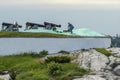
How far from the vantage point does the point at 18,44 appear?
116 ft

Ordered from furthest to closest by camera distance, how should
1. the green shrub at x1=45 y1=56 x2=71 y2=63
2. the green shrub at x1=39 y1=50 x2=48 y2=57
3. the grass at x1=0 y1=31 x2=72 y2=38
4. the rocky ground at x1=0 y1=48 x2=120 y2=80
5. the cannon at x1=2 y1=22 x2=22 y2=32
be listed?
the cannon at x1=2 y1=22 x2=22 y2=32, the grass at x1=0 y1=31 x2=72 y2=38, the green shrub at x1=39 y1=50 x2=48 y2=57, the green shrub at x1=45 y1=56 x2=71 y2=63, the rocky ground at x1=0 y1=48 x2=120 y2=80

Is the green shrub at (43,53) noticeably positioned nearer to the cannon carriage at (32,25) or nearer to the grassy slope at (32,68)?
the grassy slope at (32,68)

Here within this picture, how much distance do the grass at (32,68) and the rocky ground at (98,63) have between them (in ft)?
2.56

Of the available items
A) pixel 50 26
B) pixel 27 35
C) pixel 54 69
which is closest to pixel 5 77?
pixel 54 69

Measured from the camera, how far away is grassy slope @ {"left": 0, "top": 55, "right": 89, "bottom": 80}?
93.5ft

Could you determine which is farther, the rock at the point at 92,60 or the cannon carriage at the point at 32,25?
the cannon carriage at the point at 32,25

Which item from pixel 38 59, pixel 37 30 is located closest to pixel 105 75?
pixel 38 59

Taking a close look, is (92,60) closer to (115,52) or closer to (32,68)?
(115,52)

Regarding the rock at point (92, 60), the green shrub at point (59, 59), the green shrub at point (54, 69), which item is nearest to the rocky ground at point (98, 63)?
the rock at point (92, 60)

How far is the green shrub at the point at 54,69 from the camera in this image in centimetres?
2913

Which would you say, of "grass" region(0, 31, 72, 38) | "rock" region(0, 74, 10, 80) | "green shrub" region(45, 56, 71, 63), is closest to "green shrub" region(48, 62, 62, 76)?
"green shrub" region(45, 56, 71, 63)

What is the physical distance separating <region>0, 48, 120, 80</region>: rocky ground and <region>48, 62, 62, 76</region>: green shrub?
177cm

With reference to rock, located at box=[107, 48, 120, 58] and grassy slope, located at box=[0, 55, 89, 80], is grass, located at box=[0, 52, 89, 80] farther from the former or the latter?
rock, located at box=[107, 48, 120, 58]

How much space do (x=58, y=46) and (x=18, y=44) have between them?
307cm
